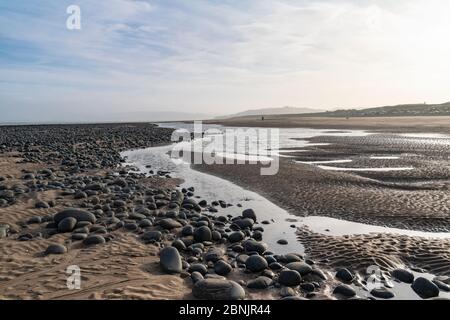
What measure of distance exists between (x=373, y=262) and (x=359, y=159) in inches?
609

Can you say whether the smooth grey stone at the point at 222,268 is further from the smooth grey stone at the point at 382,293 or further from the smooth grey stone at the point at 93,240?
the smooth grey stone at the point at 93,240

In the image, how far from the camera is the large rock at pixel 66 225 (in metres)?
8.89

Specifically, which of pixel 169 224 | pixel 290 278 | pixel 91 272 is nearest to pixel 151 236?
pixel 169 224

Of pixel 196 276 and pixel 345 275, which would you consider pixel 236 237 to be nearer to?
pixel 196 276

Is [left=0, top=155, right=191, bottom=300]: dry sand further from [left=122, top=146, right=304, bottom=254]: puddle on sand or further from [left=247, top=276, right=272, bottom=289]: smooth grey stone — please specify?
Answer: [left=122, top=146, right=304, bottom=254]: puddle on sand

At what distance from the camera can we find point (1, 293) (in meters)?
5.57

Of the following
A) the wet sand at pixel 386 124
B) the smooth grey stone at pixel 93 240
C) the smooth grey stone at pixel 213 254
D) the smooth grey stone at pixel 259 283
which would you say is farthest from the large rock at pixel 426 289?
the wet sand at pixel 386 124

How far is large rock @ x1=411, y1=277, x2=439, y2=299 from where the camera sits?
6028 mm

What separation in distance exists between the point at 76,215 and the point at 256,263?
530 centimetres

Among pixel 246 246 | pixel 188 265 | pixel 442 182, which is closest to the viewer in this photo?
pixel 188 265

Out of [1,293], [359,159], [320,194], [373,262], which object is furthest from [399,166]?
[1,293]

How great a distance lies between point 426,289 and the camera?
606cm
